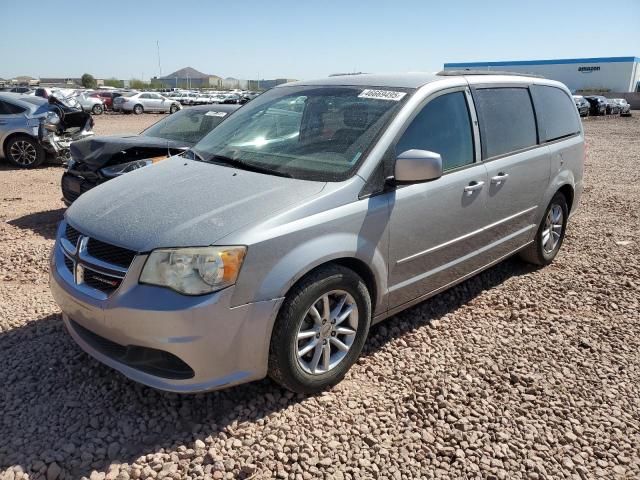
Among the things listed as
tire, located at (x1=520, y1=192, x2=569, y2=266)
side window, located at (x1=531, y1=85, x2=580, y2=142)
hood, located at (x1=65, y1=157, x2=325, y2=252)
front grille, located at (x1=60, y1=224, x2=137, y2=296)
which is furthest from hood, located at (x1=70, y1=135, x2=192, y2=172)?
tire, located at (x1=520, y1=192, x2=569, y2=266)

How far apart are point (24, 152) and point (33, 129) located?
519 mm

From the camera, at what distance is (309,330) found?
291 cm

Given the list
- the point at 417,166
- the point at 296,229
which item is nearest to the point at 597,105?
the point at 417,166

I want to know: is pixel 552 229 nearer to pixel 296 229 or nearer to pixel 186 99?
pixel 296 229

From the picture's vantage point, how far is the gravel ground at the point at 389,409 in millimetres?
2531

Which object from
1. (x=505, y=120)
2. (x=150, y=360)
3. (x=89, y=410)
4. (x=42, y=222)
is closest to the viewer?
(x=150, y=360)

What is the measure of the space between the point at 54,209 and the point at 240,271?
5888 millimetres

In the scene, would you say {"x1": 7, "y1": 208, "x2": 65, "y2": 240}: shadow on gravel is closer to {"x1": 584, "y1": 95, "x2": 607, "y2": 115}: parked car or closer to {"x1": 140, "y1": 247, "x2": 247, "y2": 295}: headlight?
{"x1": 140, "y1": 247, "x2": 247, "y2": 295}: headlight

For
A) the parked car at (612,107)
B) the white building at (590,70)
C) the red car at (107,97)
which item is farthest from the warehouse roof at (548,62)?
the red car at (107,97)

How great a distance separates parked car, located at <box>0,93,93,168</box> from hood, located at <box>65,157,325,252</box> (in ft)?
28.2

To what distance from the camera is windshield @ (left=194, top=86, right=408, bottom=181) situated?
125 inches

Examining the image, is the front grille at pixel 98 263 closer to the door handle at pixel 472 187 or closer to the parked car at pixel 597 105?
the door handle at pixel 472 187

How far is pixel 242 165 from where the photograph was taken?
3408 millimetres

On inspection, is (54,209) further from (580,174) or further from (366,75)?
(580,174)
